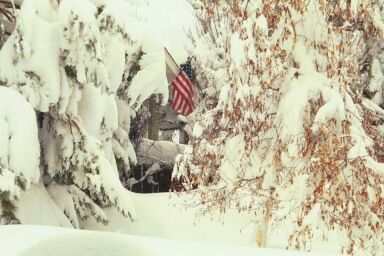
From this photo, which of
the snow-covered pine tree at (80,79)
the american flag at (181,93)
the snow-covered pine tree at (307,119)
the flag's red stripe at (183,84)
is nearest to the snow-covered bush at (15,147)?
the snow-covered pine tree at (80,79)

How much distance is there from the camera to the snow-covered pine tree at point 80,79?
7.13m

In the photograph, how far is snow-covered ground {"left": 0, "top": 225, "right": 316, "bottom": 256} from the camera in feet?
10.8

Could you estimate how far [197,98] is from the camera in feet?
59.9

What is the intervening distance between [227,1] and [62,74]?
2597mm

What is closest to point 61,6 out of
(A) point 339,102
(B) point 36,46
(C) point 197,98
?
(B) point 36,46

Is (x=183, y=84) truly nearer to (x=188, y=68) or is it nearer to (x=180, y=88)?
(x=180, y=88)

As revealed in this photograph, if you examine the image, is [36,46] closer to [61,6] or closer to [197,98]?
[61,6]

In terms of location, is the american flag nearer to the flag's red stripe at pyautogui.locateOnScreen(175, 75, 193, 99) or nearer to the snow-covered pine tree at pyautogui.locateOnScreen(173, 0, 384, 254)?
the flag's red stripe at pyautogui.locateOnScreen(175, 75, 193, 99)

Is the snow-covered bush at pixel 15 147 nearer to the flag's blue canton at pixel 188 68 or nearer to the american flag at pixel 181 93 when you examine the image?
the american flag at pixel 181 93

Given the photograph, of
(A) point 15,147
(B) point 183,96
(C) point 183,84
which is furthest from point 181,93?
(A) point 15,147

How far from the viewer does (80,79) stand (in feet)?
→ 24.2

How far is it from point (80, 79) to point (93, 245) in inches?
174

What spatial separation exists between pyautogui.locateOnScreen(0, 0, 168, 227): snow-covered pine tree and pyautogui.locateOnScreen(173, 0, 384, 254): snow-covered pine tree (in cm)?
199

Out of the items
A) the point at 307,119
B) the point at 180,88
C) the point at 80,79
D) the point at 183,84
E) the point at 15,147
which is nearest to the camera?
the point at 307,119
